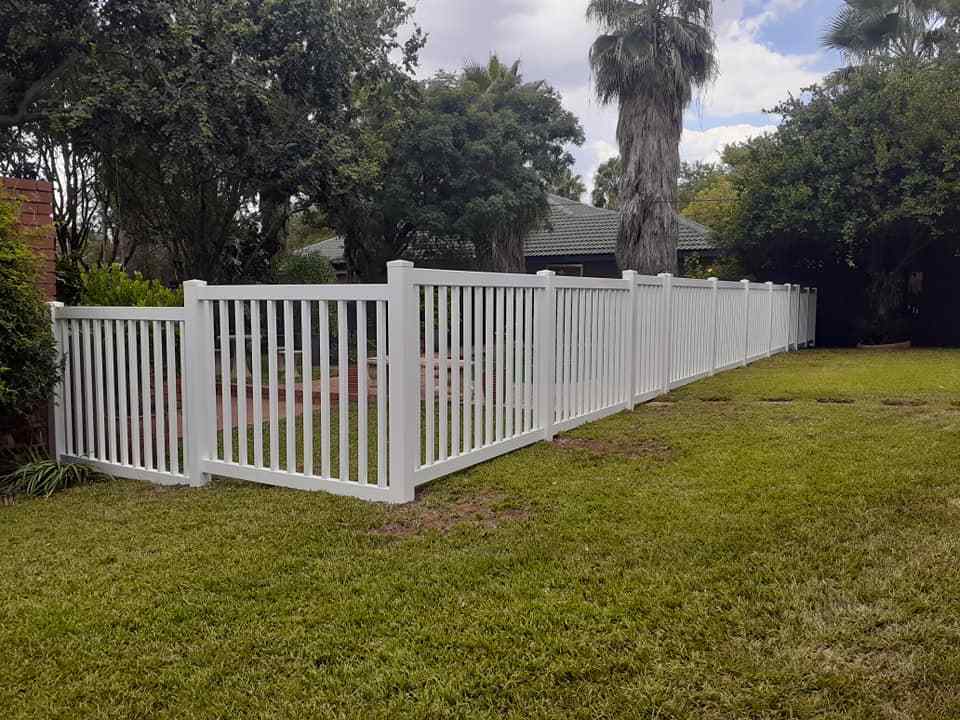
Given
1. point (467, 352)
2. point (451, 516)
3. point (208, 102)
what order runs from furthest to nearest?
point (208, 102), point (467, 352), point (451, 516)

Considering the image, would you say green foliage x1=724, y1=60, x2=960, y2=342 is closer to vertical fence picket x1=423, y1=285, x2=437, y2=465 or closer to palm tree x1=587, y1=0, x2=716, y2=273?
palm tree x1=587, y1=0, x2=716, y2=273

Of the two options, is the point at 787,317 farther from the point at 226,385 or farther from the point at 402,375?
the point at 226,385

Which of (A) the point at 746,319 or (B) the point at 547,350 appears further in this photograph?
(A) the point at 746,319

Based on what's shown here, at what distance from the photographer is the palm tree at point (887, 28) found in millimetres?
18156

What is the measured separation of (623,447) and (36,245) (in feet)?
14.9

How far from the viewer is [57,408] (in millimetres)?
5316

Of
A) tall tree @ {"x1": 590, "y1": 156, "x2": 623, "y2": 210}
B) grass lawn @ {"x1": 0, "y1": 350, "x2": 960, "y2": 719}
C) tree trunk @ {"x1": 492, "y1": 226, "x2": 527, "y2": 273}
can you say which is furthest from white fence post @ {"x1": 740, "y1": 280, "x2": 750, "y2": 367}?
tall tree @ {"x1": 590, "y1": 156, "x2": 623, "y2": 210}

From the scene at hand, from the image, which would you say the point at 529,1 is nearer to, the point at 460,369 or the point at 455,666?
the point at 460,369

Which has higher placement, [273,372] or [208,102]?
[208,102]

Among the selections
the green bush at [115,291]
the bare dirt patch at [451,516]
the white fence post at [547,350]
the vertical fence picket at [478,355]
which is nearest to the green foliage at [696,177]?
the white fence post at [547,350]

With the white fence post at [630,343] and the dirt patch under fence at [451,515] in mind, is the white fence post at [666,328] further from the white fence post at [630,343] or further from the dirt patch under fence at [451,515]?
the dirt patch under fence at [451,515]

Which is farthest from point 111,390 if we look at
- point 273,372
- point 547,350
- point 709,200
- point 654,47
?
point 709,200

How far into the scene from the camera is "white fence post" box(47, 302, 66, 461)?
17.2 feet

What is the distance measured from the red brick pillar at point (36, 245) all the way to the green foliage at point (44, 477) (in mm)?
165
